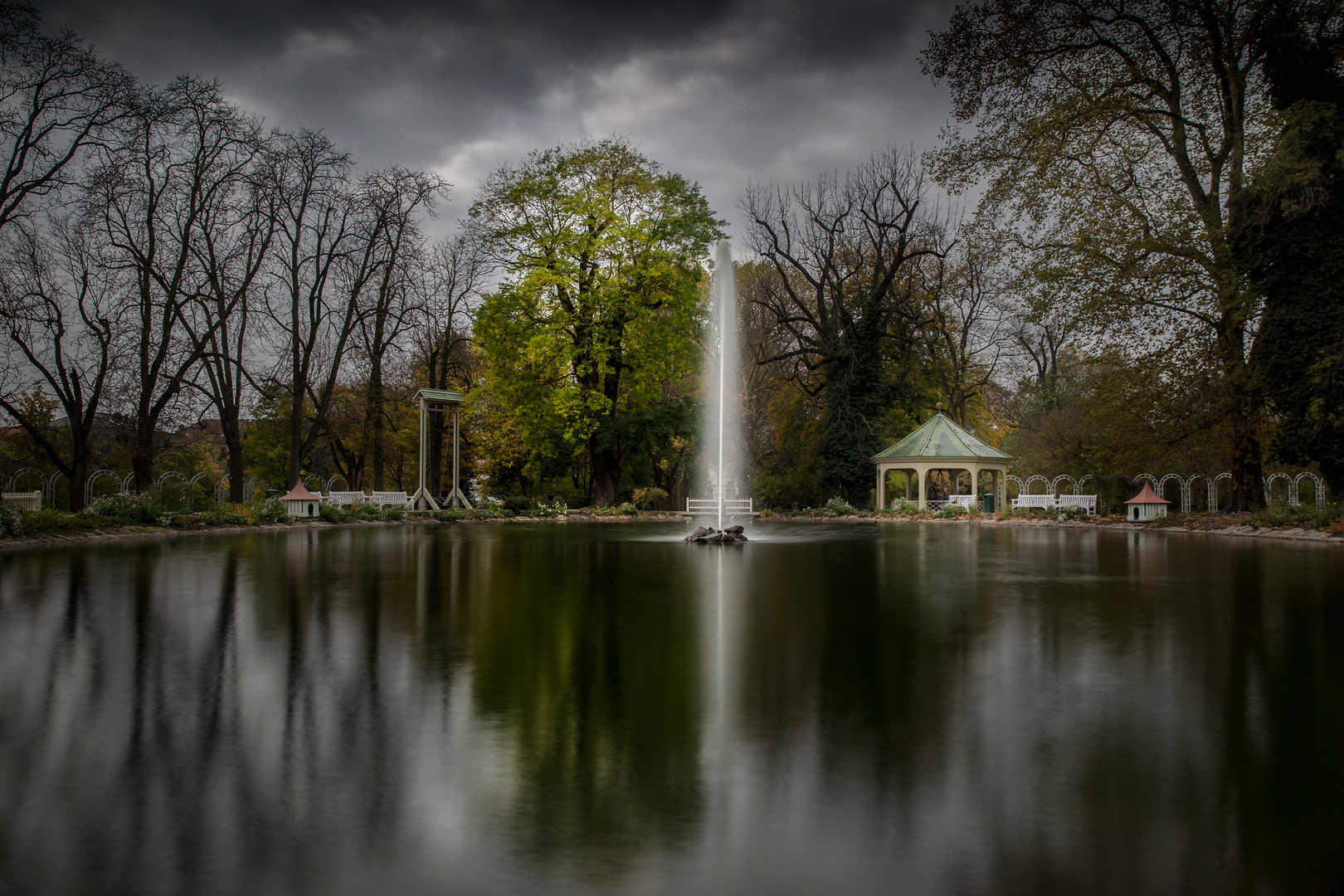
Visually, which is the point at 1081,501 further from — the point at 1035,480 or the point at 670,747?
the point at 670,747

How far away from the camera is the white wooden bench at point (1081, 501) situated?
2981cm

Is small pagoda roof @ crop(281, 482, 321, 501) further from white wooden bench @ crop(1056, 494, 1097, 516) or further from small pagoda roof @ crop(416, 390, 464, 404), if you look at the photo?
white wooden bench @ crop(1056, 494, 1097, 516)

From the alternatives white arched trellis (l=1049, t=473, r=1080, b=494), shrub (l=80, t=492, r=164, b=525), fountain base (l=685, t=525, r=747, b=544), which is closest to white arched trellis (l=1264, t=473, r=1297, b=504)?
white arched trellis (l=1049, t=473, r=1080, b=494)

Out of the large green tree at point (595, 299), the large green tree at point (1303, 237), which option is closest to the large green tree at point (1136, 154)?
the large green tree at point (1303, 237)

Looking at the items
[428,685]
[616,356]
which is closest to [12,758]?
[428,685]

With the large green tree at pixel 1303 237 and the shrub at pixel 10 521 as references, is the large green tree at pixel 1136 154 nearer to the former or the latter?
the large green tree at pixel 1303 237

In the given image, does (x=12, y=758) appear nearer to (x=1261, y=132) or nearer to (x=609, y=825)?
(x=609, y=825)

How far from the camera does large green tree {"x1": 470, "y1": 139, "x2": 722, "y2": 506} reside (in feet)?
110

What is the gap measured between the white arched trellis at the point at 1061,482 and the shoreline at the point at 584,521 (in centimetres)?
417

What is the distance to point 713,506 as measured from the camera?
3712 cm

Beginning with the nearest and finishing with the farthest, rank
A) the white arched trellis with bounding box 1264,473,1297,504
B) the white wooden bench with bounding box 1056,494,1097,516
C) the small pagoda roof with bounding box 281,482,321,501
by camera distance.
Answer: the small pagoda roof with bounding box 281,482,321,501 → the white arched trellis with bounding box 1264,473,1297,504 → the white wooden bench with bounding box 1056,494,1097,516

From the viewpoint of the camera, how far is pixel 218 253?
1092 inches

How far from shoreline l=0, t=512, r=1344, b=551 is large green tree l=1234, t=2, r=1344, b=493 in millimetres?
2544

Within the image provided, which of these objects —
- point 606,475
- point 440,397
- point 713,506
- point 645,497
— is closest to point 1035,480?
point 713,506
